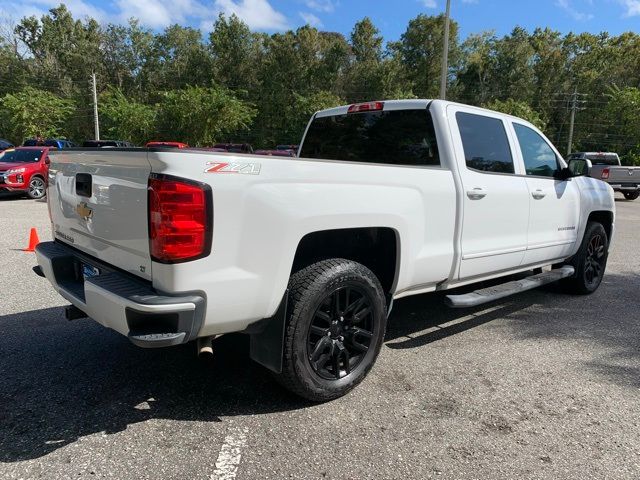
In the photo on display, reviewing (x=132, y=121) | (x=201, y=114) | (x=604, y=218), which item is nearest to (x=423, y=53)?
(x=201, y=114)

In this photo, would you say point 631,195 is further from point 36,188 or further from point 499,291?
point 36,188

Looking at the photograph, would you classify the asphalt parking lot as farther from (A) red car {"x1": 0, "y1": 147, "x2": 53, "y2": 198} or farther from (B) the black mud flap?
(A) red car {"x1": 0, "y1": 147, "x2": 53, "y2": 198}

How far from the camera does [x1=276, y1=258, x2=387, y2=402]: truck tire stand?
2961 mm

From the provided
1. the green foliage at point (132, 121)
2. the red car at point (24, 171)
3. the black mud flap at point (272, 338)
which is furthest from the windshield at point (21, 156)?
the green foliage at point (132, 121)

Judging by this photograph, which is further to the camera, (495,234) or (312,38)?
(312,38)

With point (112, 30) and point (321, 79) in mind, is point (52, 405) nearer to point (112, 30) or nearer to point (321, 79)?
point (321, 79)

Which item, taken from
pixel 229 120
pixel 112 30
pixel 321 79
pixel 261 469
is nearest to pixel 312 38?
pixel 321 79

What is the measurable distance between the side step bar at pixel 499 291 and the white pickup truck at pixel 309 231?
0.7 inches

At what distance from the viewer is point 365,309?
3363 millimetres

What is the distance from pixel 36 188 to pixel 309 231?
1550cm

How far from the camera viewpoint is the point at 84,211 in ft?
10.5

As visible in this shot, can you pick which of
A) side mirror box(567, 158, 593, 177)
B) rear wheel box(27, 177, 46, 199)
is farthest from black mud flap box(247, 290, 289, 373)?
rear wheel box(27, 177, 46, 199)

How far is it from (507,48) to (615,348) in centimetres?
5696

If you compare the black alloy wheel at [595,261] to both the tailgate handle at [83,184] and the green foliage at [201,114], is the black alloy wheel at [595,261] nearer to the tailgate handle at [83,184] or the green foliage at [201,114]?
the tailgate handle at [83,184]
